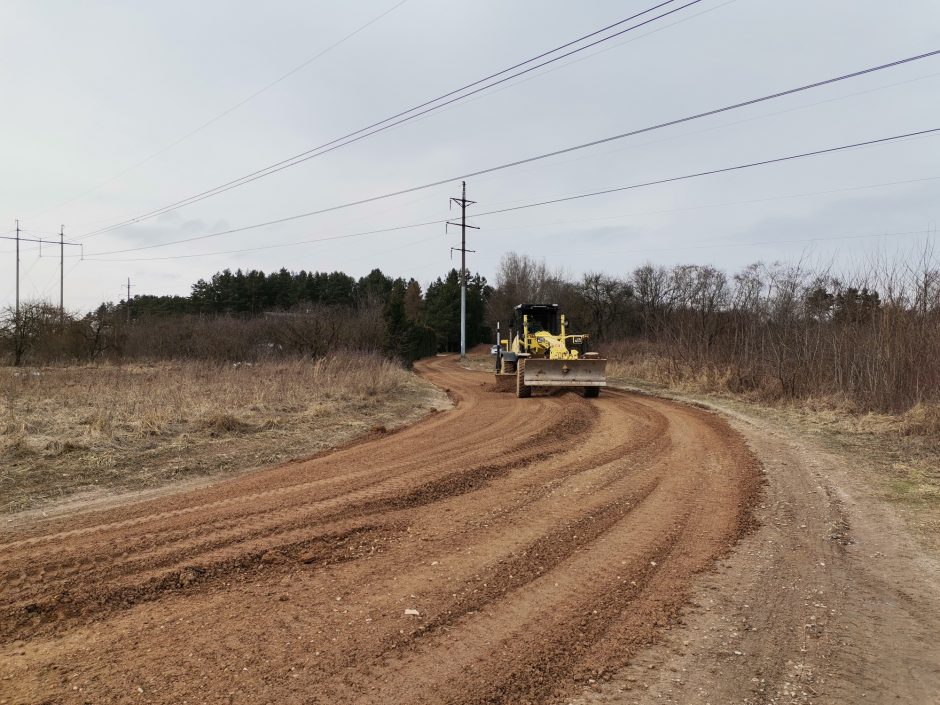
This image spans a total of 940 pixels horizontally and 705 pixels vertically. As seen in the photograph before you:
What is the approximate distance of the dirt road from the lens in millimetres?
2971

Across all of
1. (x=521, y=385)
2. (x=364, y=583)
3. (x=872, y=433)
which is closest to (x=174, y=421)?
(x=364, y=583)

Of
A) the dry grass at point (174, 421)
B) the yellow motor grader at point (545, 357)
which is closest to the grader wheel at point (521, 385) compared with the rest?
the yellow motor grader at point (545, 357)

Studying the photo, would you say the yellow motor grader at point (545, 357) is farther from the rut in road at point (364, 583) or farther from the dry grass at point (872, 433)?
the rut in road at point (364, 583)

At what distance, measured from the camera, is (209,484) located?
23.7 feet

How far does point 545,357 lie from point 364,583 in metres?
15.4

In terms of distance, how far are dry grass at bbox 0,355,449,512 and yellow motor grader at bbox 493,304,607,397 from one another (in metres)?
3.04

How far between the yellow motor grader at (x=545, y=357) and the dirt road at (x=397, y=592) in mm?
9778

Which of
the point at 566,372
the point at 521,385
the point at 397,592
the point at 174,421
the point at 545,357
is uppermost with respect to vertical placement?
the point at 545,357

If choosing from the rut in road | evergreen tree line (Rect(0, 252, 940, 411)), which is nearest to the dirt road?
the rut in road

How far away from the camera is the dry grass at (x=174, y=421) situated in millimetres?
7516

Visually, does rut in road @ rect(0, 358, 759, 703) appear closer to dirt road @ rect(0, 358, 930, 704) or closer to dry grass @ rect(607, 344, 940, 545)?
dirt road @ rect(0, 358, 930, 704)

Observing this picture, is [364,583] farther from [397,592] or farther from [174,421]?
[174,421]

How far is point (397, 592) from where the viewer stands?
396 cm

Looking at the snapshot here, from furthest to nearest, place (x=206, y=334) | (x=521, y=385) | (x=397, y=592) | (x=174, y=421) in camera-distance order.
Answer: (x=206, y=334)
(x=521, y=385)
(x=174, y=421)
(x=397, y=592)
